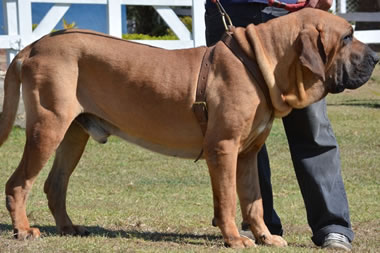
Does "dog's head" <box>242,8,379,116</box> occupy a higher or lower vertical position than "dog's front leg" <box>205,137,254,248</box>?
higher

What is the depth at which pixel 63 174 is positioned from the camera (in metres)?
5.80

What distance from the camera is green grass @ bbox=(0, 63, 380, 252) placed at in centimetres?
535

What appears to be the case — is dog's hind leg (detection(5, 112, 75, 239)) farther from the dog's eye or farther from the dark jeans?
the dog's eye

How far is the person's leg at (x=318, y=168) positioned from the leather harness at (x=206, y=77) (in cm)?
47

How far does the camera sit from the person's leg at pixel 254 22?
5590 mm

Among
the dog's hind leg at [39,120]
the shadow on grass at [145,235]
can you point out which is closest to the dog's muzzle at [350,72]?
the shadow on grass at [145,235]

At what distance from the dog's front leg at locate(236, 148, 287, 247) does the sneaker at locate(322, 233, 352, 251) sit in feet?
0.98

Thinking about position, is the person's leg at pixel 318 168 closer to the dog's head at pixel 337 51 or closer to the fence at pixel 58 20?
the dog's head at pixel 337 51

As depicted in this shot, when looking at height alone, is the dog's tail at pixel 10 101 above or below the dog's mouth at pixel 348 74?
→ below

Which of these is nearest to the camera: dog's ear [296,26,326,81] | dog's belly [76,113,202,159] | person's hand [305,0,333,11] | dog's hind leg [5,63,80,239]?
dog's ear [296,26,326,81]

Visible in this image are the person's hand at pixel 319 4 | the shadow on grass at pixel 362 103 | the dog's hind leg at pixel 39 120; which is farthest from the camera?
the shadow on grass at pixel 362 103

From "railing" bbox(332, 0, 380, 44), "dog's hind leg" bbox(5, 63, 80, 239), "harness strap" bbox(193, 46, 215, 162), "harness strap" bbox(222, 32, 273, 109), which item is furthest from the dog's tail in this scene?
"railing" bbox(332, 0, 380, 44)

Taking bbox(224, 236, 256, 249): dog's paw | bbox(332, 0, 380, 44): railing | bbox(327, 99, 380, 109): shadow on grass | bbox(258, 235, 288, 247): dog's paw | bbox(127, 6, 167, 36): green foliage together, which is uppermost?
bbox(224, 236, 256, 249): dog's paw

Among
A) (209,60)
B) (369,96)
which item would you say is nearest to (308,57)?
(209,60)
